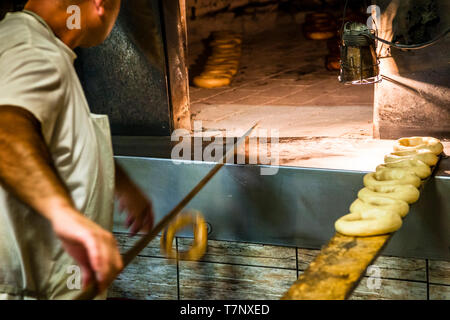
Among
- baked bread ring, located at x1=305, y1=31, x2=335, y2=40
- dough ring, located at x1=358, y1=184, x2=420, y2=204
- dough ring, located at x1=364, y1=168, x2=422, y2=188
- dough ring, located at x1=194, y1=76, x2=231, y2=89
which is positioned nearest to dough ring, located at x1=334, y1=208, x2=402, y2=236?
dough ring, located at x1=358, y1=184, x2=420, y2=204

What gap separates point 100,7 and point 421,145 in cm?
193

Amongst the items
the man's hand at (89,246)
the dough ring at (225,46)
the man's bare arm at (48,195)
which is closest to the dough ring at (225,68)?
the dough ring at (225,46)

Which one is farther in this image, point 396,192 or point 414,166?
point 414,166

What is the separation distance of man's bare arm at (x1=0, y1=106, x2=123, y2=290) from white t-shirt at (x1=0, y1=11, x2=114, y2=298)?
73mm

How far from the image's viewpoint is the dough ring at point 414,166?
2.53m

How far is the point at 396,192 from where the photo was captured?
2326 mm

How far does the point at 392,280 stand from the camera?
300cm

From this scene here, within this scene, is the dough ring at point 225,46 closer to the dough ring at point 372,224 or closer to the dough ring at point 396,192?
the dough ring at point 396,192

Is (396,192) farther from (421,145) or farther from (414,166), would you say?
(421,145)

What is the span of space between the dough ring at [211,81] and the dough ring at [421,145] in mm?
2903

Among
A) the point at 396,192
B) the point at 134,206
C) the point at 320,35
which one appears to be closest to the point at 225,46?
the point at 320,35

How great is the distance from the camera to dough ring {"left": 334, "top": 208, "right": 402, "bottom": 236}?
2.01m

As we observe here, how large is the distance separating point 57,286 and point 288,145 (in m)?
2.24
